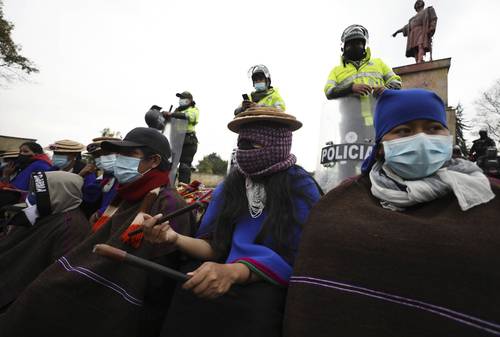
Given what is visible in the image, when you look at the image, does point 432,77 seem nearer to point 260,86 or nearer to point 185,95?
point 260,86

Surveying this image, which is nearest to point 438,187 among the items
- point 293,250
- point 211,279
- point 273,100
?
point 293,250

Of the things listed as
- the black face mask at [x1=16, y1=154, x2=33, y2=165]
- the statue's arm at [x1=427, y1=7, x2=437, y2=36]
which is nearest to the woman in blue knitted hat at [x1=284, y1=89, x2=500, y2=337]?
the black face mask at [x1=16, y1=154, x2=33, y2=165]

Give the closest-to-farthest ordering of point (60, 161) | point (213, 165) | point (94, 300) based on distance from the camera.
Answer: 1. point (94, 300)
2. point (60, 161)
3. point (213, 165)

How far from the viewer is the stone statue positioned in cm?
932

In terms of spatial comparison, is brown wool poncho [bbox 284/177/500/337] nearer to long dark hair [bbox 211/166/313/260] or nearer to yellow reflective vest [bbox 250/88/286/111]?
long dark hair [bbox 211/166/313/260]

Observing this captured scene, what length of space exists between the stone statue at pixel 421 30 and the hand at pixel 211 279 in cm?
1028

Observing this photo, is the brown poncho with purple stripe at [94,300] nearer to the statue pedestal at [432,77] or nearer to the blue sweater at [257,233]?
the blue sweater at [257,233]

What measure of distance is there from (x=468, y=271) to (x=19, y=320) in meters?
2.25

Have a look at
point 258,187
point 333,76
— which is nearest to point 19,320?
point 258,187

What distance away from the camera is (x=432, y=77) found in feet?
22.6

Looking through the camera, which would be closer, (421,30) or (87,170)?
(87,170)

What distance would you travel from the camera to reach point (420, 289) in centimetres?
109

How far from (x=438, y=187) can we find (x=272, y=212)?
0.78 meters

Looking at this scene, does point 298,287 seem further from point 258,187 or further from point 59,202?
point 59,202
